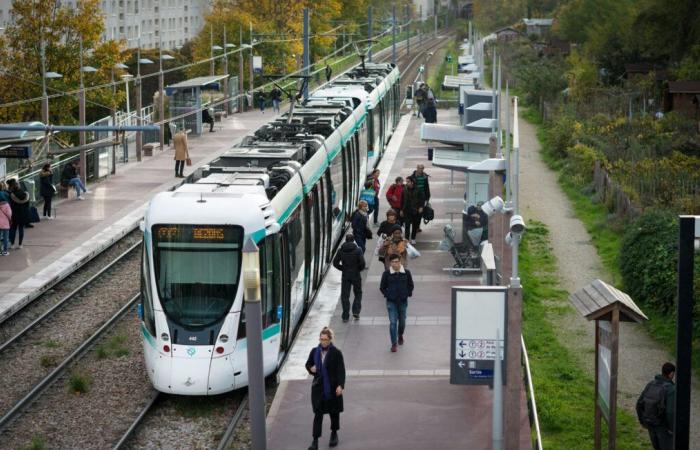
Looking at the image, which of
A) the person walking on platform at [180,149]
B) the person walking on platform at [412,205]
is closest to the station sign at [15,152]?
the person walking on platform at [412,205]

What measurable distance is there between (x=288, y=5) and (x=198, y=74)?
944 cm

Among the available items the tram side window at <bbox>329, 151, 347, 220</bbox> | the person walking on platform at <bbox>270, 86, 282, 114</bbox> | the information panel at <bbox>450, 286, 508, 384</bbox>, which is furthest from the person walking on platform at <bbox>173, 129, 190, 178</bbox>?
the information panel at <bbox>450, 286, 508, 384</bbox>

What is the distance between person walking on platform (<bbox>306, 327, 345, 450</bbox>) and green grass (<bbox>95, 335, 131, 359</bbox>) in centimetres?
596

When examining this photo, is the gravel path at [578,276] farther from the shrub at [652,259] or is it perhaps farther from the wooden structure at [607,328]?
the wooden structure at [607,328]

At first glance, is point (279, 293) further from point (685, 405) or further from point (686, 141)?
point (686, 141)

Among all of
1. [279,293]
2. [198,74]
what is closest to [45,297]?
[279,293]

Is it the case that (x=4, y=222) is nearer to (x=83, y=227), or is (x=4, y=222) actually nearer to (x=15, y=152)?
(x=15, y=152)

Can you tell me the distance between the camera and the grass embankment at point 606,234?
20.5 meters

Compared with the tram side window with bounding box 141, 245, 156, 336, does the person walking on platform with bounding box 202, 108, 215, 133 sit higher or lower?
higher

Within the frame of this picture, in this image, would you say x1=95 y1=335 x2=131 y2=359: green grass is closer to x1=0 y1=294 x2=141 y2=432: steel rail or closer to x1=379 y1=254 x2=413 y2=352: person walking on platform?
x1=0 y1=294 x2=141 y2=432: steel rail

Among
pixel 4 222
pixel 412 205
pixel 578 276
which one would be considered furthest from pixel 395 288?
pixel 4 222

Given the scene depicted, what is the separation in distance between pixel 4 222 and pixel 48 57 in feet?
72.7

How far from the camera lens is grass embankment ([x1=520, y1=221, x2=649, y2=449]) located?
16.0 metres

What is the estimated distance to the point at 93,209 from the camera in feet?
112
